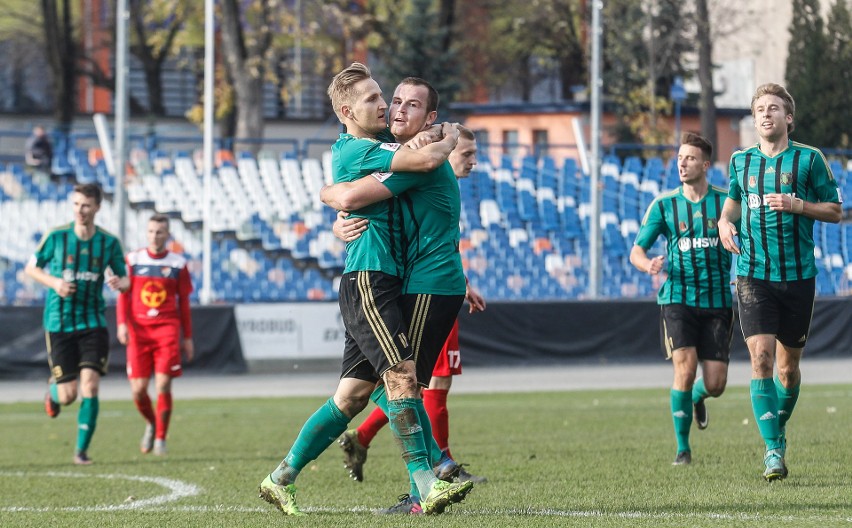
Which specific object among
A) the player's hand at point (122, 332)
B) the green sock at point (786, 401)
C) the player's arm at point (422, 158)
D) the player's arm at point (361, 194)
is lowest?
the green sock at point (786, 401)

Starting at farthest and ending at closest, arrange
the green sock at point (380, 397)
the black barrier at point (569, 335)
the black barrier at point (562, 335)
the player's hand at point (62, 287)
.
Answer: the black barrier at point (569, 335)
the black barrier at point (562, 335)
the player's hand at point (62, 287)
the green sock at point (380, 397)

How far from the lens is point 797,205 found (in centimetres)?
769

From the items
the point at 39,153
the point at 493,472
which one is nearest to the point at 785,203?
the point at 493,472

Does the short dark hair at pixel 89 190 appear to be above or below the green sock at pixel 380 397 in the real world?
above

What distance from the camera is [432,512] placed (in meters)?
6.24

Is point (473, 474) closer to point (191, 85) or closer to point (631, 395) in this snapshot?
point (631, 395)

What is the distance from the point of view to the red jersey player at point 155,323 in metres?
11.5

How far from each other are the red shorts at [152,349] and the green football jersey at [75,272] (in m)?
0.57

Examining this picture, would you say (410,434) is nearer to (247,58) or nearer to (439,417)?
(439,417)

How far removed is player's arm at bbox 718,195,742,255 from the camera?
799 centimetres

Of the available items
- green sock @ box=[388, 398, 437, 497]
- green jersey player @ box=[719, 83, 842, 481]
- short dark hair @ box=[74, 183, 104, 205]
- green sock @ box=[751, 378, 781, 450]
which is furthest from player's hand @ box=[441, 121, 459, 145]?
short dark hair @ box=[74, 183, 104, 205]

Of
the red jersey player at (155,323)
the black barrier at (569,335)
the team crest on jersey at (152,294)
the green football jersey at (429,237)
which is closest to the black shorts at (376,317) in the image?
the green football jersey at (429,237)

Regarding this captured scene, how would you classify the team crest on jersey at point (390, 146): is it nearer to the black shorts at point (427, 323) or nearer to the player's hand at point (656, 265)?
the black shorts at point (427, 323)

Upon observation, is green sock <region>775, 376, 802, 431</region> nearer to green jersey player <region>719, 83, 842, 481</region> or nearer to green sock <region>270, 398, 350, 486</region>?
green jersey player <region>719, 83, 842, 481</region>
